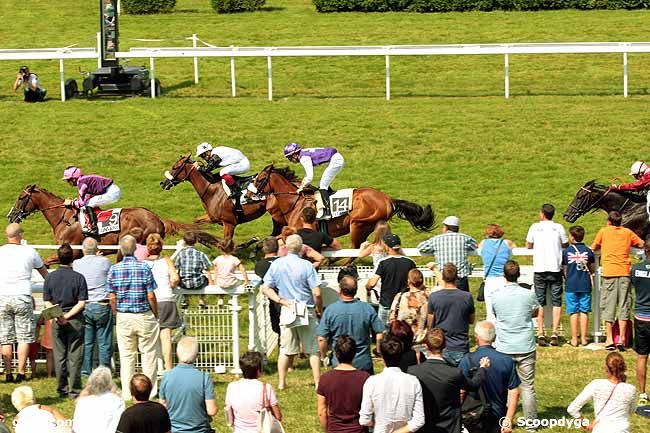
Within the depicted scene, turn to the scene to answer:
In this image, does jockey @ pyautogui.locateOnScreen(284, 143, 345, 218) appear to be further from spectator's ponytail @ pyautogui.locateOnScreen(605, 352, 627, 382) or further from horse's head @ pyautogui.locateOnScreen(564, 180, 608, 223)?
spectator's ponytail @ pyautogui.locateOnScreen(605, 352, 627, 382)

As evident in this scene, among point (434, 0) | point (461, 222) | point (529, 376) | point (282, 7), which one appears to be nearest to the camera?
point (529, 376)

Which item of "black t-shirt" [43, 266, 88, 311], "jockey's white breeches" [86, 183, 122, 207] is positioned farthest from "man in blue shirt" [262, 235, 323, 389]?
"jockey's white breeches" [86, 183, 122, 207]

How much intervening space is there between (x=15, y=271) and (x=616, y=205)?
7.02 m

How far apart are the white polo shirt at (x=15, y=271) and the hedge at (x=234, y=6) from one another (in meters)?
25.1

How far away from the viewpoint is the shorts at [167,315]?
1016 cm

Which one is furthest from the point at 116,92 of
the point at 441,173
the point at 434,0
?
the point at 434,0

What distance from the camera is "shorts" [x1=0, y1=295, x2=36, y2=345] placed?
33.4 ft

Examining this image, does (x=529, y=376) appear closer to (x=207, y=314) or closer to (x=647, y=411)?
(x=647, y=411)

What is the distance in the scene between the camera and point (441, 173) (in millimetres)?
17938

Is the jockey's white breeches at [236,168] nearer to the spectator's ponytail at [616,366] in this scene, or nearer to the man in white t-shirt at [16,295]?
the man in white t-shirt at [16,295]

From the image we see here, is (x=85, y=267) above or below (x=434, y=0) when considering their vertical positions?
below

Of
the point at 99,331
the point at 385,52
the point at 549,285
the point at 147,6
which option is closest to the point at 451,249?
the point at 549,285

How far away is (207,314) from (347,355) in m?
3.65

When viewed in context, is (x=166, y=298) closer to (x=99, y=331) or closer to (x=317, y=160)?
(x=99, y=331)
